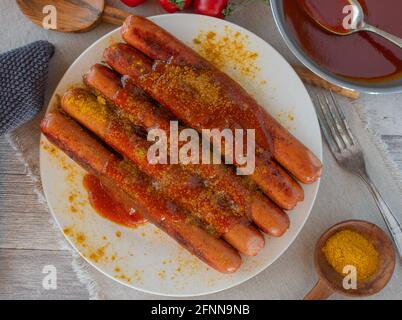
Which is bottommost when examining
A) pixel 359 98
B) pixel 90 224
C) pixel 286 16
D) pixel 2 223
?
pixel 2 223

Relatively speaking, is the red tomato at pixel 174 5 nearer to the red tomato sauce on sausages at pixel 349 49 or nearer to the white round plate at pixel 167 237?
the white round plate at pixel 167 237

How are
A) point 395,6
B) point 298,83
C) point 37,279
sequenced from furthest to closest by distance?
point 37,279
point 298,83
point 395,6

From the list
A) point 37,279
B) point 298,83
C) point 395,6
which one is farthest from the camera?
point 37,279

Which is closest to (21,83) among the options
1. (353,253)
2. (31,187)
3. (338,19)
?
(31,187)

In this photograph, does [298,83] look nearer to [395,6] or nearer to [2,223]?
[395,6]

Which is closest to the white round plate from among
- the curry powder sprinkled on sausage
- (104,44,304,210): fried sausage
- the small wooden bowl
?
the curry powder sprinkled on sausage

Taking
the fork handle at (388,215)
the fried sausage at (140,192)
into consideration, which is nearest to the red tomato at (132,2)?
the fried sausage at (140,192)

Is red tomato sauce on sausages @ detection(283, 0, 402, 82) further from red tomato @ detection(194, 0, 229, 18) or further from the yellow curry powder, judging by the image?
the yellow curry powder

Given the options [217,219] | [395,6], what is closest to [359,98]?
[395,6]
